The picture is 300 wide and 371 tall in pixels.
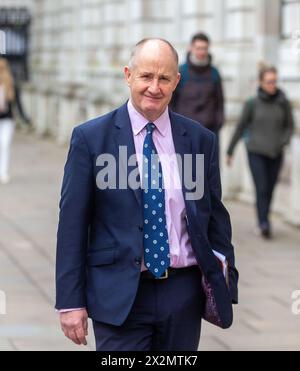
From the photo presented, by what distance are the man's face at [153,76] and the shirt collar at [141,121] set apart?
0.28ft

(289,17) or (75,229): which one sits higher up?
(289,17)

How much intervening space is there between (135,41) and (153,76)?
1785 centimetres

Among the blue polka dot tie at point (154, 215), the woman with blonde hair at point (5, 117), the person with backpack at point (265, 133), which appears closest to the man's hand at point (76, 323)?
the blue polka dot tie at point (154, 215)

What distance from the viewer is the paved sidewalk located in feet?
23.4

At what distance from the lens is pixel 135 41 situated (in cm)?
2191

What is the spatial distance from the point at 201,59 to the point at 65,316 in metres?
7.30

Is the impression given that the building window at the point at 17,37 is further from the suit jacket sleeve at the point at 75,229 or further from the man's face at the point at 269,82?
the suit jacket sleeve at the point at 75,229

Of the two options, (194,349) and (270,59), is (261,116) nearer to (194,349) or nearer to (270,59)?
(270,59)

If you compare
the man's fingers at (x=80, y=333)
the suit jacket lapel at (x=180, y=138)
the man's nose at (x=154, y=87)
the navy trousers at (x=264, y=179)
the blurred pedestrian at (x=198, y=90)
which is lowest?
the navy trousers at (x=264, y=179)

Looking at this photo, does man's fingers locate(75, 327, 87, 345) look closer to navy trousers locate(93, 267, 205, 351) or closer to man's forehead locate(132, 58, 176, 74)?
navy trousers locate(93, 267, 205, 351)

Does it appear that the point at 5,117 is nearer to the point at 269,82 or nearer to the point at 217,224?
the point at 269,82

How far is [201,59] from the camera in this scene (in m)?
11.3

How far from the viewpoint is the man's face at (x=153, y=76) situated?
420 cm

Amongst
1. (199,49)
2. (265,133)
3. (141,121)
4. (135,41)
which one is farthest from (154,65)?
(135,41)
